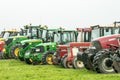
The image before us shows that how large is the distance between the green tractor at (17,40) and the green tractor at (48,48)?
7.76ft

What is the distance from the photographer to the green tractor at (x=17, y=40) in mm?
28500

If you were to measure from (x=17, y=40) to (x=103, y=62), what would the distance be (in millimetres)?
14599

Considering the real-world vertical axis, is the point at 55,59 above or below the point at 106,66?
below

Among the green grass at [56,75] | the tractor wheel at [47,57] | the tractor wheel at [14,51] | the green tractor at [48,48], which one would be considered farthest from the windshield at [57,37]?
the green grass at [56,75]

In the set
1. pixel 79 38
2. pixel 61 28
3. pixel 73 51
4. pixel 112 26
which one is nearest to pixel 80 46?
pixel 73 51

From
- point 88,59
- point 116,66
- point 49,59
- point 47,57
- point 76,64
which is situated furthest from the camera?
point 49,59

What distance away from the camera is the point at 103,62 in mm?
16031

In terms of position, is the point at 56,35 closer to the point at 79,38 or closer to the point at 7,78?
the point at 79,38

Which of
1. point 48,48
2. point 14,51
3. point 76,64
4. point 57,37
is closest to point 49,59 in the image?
point 48,48

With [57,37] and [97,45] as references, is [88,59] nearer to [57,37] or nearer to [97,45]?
[97,45]

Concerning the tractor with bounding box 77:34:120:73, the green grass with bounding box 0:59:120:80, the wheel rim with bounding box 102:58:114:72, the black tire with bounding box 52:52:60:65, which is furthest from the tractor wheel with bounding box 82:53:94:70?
the black tire with bounding box 52:52:60:65

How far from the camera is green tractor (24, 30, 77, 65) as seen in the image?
23.3 m

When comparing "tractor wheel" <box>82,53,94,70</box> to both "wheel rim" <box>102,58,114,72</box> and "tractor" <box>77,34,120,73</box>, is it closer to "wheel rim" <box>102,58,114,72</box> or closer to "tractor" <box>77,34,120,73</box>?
"tractor" <box>77,34,120,73</box>

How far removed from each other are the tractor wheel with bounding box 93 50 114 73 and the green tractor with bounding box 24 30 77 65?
23.9 feet
